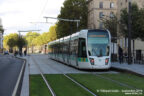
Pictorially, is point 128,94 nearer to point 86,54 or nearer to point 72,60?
point 86,54

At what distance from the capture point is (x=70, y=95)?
10.1 m

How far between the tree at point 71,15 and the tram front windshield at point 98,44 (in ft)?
139

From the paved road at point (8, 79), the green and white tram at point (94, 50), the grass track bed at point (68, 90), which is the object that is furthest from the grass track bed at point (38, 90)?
the green and white tram at point (94, 50)

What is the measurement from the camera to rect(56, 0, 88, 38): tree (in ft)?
217

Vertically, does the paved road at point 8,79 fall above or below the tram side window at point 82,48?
below

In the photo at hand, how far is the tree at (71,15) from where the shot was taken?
66062mm

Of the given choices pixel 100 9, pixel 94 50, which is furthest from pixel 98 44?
pixel 100 9

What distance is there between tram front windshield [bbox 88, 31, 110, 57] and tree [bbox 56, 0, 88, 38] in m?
42.4

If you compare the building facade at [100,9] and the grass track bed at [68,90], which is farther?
the building facade at [100,9]

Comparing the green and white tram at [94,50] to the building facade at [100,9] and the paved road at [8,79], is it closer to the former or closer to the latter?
the paved road at [8,79]

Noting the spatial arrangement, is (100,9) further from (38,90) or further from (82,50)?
(38,90)

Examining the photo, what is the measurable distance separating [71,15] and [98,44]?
46.0 meters

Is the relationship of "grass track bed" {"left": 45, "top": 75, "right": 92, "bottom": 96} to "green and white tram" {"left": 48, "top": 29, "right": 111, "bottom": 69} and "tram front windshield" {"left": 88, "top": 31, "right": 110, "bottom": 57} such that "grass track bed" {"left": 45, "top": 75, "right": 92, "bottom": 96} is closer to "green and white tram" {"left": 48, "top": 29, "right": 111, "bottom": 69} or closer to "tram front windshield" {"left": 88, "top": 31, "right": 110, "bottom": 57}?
"green and white tram" {"left": 48, "top": 29, "right": 111, "bottom": 69}

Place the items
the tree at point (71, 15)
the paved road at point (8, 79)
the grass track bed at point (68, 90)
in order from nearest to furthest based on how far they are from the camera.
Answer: the grass track bed at point (68, 90)
the paved road at point (8, 79)
the tree at point (71, 15)
